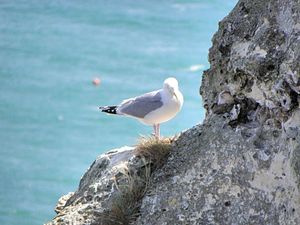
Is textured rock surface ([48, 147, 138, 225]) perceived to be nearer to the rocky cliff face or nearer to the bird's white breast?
the rocky cliff face

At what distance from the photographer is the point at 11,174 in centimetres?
3322

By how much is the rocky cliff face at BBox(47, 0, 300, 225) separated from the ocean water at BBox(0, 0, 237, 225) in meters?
23.0

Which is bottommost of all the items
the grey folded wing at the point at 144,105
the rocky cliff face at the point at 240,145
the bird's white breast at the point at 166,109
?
the rocky cliff face at the point at 240,145

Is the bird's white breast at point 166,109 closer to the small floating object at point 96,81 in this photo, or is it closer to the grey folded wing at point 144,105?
the grey folded wing at point 144,105

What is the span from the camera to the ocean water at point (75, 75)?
3250 centimetres

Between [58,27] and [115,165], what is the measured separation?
35285 mm

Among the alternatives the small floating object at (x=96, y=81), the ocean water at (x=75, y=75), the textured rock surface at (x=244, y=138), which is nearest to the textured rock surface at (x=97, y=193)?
the textured rock surface at (x=244, y=138)

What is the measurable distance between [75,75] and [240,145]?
105 feet

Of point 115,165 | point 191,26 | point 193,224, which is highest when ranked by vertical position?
point 191,26

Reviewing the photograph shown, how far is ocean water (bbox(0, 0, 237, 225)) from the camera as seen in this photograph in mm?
32500

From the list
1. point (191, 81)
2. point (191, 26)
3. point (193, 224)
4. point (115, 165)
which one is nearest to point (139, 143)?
point (115, 165)

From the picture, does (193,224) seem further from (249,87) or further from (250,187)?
(249,87)

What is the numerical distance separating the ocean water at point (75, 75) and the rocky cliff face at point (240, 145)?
75.4 ft

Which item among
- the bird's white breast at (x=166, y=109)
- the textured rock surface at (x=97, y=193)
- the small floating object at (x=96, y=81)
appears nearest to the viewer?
the textured rock surface at (x=97, y=193)
